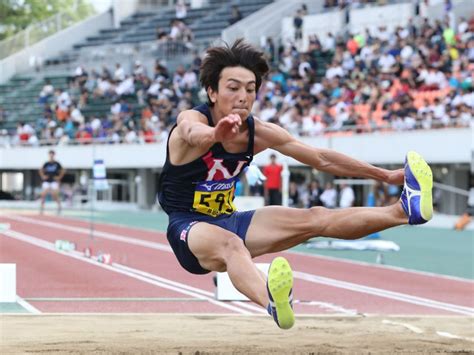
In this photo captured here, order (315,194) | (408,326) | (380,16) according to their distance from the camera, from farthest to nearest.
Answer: (380,16) → (315,194) → (408,326)

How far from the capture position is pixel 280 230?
6.70m

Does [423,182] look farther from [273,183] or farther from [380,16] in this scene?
[380,16]

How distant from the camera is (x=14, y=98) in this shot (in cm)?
3731

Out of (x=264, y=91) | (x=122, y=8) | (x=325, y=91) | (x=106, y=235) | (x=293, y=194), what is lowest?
(x=106, y=235)

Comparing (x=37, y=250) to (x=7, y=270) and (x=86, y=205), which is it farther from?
(x=86, y=205)

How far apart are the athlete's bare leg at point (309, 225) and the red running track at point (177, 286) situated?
11.1 ft

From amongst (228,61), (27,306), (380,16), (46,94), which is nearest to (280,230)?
(228,61)

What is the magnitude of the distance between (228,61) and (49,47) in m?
34.2

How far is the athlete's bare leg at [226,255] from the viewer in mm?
6110

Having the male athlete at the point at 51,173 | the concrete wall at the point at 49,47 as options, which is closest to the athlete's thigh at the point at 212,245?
the male athlete at the point at 51,173

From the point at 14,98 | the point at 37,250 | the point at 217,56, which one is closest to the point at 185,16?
the point at 14,98

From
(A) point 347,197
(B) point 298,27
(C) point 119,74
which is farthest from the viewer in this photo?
(C) point 119,74

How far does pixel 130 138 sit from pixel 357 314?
20319 mm

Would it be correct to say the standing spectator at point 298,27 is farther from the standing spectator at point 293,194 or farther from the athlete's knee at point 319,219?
the athlete's knee at point 319,219
